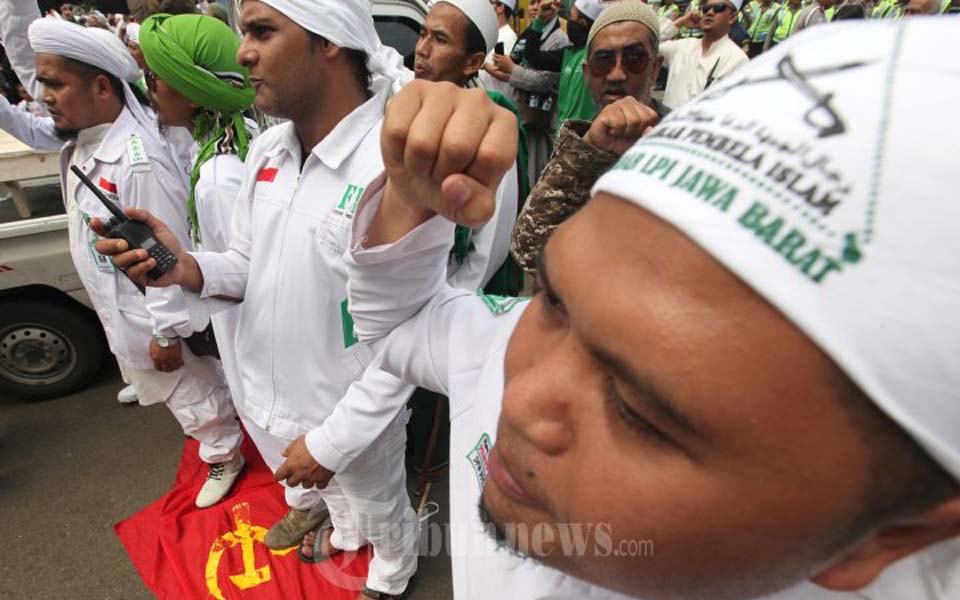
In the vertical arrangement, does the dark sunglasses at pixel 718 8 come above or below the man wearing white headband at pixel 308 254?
above

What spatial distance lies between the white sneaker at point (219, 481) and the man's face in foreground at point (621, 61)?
2.95 metres

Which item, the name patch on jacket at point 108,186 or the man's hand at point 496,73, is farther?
the man's hand at point 496,73

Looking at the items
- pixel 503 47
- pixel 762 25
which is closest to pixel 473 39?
pixel 503 47

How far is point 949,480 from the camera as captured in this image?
1.69ft

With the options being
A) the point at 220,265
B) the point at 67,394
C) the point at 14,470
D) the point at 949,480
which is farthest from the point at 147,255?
the point at 67,394

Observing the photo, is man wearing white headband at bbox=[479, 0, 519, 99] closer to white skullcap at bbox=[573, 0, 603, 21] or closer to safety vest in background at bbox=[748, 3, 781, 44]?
white skullcap at bbox=[573, 0, 603, 21]

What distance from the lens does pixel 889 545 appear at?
571 mm

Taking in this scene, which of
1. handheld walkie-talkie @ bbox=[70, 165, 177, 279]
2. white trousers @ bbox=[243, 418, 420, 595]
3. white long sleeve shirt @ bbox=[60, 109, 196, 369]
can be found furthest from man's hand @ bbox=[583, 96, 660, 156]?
white long sleeve shirt @ bbox=[60, 109, 196, 369]

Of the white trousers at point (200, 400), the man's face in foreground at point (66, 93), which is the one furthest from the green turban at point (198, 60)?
the white trousers at point (200, 400)

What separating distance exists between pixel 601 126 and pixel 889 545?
3.84 ft

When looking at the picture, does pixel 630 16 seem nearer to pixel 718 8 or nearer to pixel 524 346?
pixel 524 346

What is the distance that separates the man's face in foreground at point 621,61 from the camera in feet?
7.96

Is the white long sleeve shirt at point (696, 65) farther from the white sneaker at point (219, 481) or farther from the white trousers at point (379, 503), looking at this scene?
the white sneaker at point (219, 481)

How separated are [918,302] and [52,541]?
363cm
